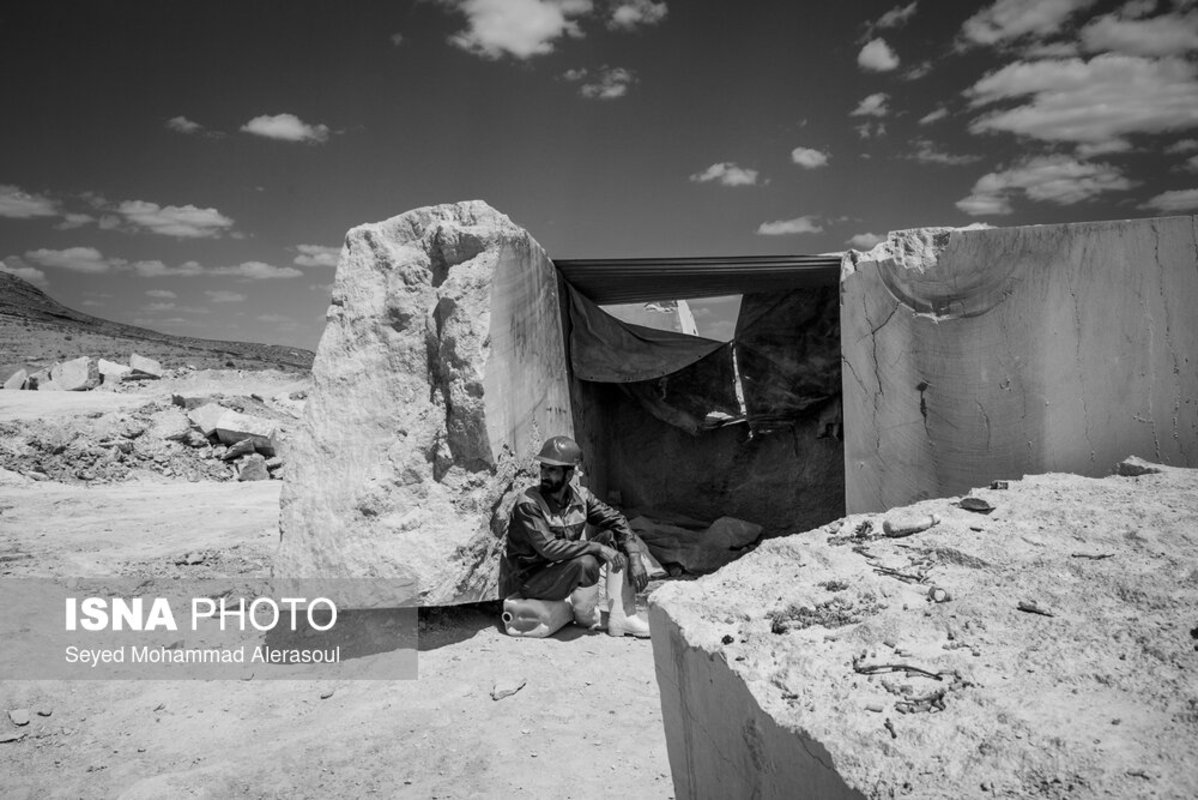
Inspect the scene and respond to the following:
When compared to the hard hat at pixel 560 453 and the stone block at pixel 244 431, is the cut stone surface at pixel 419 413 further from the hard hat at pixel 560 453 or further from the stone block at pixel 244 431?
the stone block at pixel 244 431

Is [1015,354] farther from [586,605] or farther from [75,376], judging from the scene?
[75,376]

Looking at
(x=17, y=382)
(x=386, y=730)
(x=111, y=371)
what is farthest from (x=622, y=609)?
(x=17, y=382)

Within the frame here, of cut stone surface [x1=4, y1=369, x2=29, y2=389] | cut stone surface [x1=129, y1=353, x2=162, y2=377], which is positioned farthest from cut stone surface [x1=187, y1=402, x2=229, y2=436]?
cut stone surface [x1=4, y1=369, x2=29, y2=389]

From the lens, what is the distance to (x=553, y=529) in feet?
14.0

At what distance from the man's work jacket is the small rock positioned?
0.72 m

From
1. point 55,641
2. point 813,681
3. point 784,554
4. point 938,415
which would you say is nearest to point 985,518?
point 784,554

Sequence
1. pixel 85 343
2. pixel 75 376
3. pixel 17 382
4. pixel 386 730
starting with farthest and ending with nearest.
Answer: pixel 85 343, pixel 75 376, pixel 17 382, pixel 386 730

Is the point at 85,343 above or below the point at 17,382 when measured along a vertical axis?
above

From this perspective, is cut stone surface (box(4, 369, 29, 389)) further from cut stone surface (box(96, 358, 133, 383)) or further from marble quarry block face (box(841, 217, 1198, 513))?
marble quarry block face (box(841, 217, 1198, 513))

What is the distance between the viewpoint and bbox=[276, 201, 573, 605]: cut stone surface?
403 cm

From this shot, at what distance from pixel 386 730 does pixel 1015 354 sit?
3.41 m

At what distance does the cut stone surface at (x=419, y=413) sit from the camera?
159 inches

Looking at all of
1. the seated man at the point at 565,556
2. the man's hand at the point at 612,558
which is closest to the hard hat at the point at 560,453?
the seated man at the point at 565,556

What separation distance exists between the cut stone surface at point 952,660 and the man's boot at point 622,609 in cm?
185
